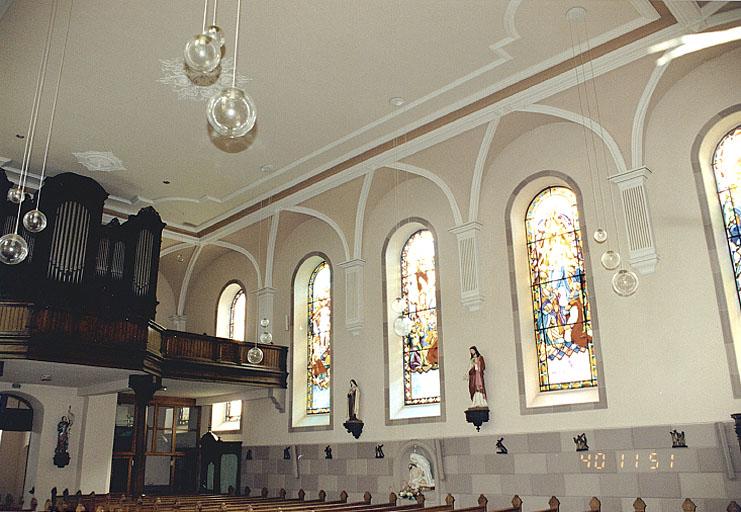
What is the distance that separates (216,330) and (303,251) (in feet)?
13.4

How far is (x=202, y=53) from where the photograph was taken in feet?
13.6

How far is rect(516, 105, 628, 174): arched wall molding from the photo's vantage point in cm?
1066

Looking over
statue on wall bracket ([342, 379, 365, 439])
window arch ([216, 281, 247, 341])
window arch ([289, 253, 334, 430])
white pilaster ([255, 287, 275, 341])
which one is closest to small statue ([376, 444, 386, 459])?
statue on wall bracket ([342, 379, 365, 439])

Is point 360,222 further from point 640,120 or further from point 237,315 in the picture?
point 640,120

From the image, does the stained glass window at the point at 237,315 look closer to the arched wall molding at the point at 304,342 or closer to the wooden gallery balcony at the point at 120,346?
the arched wall molding at the point at 304,342

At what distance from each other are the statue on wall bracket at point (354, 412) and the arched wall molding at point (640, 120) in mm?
7381

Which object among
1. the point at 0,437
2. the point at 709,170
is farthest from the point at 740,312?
the point at 0,437

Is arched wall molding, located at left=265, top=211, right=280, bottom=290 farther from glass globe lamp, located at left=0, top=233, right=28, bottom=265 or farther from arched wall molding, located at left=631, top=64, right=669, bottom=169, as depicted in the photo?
glass globe lamp, located at left=0, top=233, right=28, bottom=265

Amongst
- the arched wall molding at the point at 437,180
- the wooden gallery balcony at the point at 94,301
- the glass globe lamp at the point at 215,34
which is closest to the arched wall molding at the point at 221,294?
the wooden gallery balcony at the point at 94,301

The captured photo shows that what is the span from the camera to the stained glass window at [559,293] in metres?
11.1

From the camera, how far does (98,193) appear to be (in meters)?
14.3

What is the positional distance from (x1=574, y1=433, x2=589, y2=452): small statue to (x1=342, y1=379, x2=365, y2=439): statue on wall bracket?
195 inches

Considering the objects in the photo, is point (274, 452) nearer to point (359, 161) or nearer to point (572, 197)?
point (359, 161)

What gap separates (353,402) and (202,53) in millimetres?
10808
